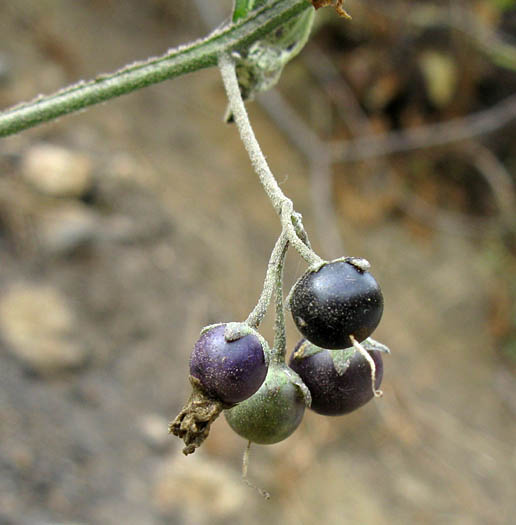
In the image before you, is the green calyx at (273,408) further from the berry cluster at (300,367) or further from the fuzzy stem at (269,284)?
the fuzzy stem at (269,284)

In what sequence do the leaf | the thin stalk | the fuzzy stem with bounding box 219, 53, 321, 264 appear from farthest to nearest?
the leaf → the thin stalk → the fuzzy stem with bounding box 219, 53, 321, 264

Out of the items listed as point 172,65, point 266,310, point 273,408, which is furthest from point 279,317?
point 172,65

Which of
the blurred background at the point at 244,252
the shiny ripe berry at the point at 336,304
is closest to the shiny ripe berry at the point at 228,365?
the shiny ripe berry at the point at 336,304

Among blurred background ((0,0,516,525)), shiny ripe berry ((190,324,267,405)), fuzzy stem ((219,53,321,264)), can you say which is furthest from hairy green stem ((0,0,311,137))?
blurred background ((0,0,516,525))

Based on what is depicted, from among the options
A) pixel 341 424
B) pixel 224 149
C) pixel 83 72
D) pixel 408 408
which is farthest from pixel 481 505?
pixel 83 72

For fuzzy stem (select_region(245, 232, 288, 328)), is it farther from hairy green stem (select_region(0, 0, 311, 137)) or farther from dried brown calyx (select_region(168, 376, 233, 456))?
hairy green stem (select_region(0, 0, 311, 137))

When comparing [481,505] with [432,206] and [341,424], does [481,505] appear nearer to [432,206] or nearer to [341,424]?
[341,424]

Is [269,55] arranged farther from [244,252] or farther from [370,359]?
[244,252]
